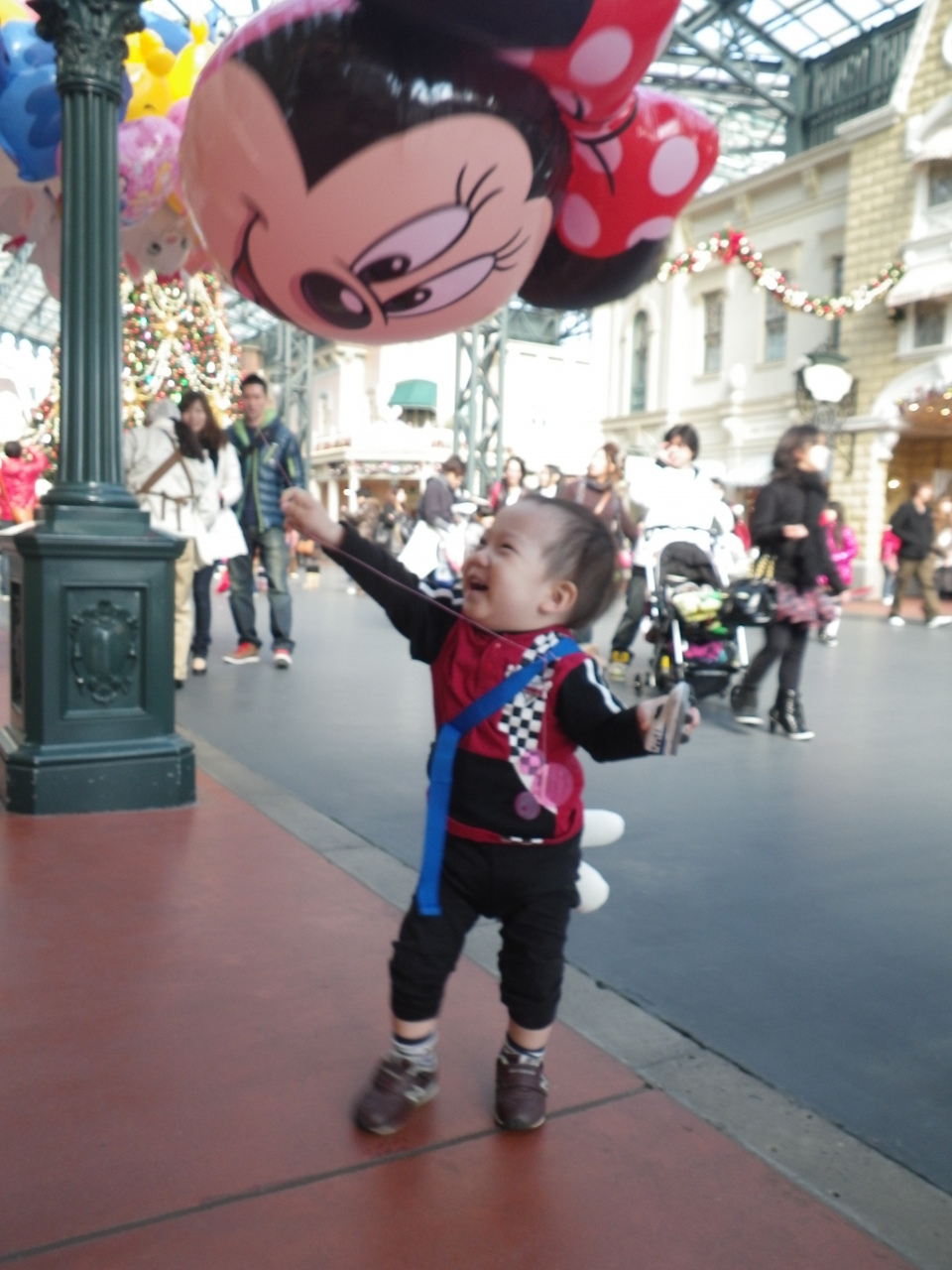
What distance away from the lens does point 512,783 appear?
1910 mm

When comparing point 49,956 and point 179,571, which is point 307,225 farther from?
point 179,571

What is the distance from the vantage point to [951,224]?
18000 mm

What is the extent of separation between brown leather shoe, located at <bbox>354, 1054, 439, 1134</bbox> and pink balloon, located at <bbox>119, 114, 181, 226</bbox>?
3.43 metres

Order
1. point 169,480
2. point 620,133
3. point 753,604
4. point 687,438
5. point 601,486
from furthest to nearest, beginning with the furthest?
point 601,486 < point 687,438 < point 169,480 < point 753,604 < point 620,133

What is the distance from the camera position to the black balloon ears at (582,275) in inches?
111

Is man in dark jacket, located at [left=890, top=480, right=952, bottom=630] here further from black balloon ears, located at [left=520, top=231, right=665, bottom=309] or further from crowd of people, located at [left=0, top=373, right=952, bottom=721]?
black balloon ears, located at [left=520, top=231, right=665, bottom=309]

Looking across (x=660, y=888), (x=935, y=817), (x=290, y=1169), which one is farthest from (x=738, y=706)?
(x=290, y=1169)

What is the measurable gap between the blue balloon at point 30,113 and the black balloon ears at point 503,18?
2.31 m

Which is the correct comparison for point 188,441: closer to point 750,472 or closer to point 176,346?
point 176,346

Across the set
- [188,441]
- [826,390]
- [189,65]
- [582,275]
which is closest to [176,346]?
[188,441]

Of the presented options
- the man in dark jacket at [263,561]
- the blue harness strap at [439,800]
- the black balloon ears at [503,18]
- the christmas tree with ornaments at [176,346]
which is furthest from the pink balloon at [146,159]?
the christmas tree with ornaments at [176,346]

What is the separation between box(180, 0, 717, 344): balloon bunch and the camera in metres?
2.08

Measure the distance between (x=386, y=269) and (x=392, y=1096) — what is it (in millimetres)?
1621

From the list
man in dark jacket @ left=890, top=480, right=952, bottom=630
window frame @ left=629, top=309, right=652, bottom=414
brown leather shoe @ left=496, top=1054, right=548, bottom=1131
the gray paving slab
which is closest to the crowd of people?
the gray paving slab
